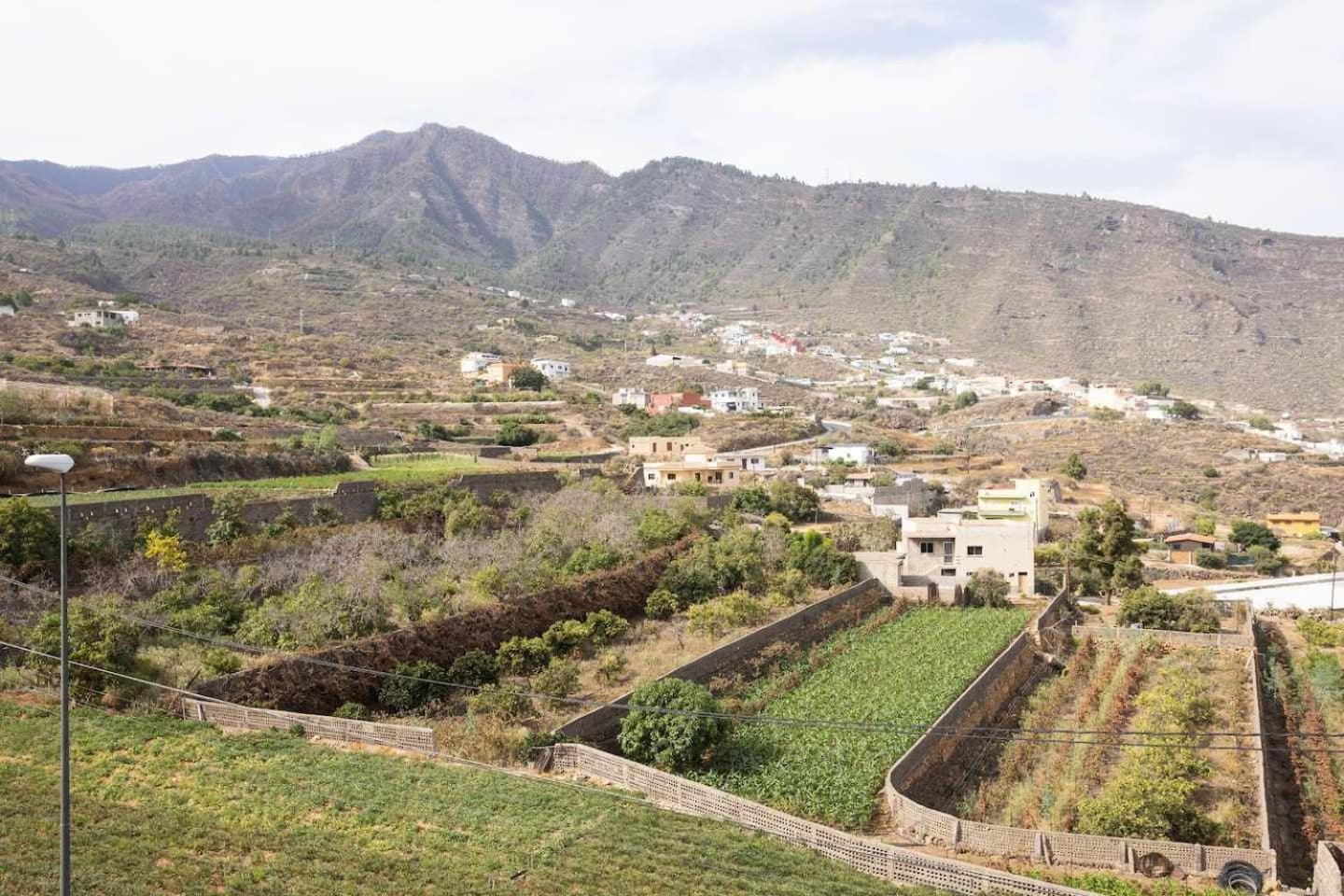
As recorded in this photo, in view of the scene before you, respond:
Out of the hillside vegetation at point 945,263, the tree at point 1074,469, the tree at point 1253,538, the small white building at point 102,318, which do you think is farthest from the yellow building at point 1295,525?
the small white building at point 102,318

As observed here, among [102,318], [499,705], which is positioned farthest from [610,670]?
[102,318]

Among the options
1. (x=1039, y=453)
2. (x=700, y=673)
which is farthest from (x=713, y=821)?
(x=1039, y=453)

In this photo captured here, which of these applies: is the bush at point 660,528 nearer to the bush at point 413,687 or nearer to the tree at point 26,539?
the bush at point 413,687

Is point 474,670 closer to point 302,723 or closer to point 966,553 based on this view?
point 302,723

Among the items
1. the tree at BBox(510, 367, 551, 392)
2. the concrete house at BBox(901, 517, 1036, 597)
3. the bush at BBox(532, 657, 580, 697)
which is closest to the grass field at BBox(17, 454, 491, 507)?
the bush at BBox(532, 657, 580, 697)

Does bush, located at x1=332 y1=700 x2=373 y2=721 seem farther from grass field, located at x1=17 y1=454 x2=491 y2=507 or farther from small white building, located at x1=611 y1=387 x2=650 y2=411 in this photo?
small white building, located at x1=611 y1=387 x2=650 y2=411

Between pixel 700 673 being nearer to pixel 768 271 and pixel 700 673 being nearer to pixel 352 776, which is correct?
pixel 352 776

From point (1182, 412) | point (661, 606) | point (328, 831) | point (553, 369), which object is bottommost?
point (661, 606)
